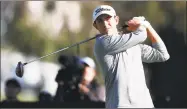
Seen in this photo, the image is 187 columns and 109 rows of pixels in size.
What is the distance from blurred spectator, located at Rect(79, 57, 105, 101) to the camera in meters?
7.69

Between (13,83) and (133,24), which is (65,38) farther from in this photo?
(133,24)

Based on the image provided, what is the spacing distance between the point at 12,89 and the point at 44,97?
1.27 ft

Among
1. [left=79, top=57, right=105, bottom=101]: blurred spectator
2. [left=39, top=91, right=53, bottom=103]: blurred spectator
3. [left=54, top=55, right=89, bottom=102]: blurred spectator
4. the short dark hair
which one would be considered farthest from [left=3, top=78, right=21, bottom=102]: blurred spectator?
[left=79, top=57, right=105, bottom=101]: blurred spectator

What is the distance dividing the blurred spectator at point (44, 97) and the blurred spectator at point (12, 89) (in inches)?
10.7

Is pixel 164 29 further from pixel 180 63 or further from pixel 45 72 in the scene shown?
pixel 45 72

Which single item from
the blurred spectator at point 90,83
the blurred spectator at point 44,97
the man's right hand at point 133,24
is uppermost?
the man's right hand at point 133,24

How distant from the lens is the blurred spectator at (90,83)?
769 centimetres

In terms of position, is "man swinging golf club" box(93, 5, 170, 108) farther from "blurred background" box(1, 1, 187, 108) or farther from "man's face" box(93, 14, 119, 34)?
"blurred background" box(1, 1, 187, 108)

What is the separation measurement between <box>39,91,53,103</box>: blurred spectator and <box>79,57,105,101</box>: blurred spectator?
1.33ft

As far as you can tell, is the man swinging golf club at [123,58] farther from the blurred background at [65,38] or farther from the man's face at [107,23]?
the blurred background at [65,38]

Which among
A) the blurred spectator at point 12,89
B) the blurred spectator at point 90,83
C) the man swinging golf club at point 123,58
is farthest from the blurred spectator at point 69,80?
the man swinging golf club at point 123,58

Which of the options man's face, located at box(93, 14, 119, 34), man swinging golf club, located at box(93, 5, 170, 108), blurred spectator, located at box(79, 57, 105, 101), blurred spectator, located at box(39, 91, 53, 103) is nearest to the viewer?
man swinging golf club, located at box(93, 5, 170, 108)

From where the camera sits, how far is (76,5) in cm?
795

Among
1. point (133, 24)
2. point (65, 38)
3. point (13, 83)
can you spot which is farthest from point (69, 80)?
point (133, 24)
